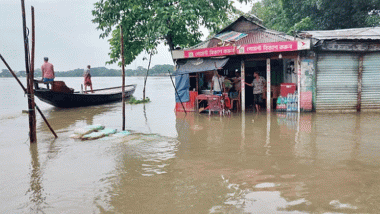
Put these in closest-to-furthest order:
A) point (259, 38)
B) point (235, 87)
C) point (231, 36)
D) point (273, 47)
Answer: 1. point (273, 47)
2. point (259, 38)
3. point (231, 36)
4. point (235, 87)

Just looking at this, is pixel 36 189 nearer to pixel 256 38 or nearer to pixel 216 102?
pixel 216 102

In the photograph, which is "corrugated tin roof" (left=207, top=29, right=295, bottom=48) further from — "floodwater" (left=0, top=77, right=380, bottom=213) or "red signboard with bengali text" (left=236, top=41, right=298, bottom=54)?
"floodwater" (left=0, top=77, right=380, bottom=213)

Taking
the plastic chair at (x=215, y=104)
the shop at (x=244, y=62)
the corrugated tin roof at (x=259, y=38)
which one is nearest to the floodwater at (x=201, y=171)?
the plastic chair at (x=215, y=104)

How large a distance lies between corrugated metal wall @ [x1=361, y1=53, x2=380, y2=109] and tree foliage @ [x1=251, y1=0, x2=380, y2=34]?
698 centimetres

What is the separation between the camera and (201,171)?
5.52 meters

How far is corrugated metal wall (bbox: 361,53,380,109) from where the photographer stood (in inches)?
482

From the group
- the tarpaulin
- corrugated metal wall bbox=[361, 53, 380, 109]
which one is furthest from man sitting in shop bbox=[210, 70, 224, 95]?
corrugated metal wall bbox=[361, 53, 380, 109]

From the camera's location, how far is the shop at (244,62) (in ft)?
40.0

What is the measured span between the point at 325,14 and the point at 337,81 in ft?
37.2

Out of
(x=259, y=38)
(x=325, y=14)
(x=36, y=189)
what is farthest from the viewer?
(x=325, y=14)

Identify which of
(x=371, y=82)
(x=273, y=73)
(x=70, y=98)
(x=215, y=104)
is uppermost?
(x=273, y=73)

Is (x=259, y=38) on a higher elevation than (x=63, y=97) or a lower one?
higher

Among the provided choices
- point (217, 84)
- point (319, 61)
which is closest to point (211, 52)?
point (217, 84)

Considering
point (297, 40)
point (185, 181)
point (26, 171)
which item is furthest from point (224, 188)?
point (297, 40)
